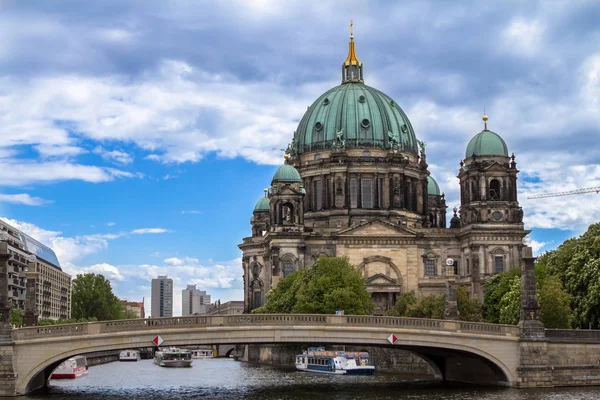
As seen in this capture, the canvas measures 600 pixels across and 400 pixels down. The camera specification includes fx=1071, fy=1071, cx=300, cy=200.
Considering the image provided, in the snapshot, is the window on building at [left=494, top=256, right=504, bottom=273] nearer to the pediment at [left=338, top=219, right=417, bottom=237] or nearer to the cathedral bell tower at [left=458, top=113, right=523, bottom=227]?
the cathedral bell tower at [left=458, top=113, right=523, bottom=227]

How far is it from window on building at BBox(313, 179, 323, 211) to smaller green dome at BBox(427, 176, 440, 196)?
86.8ft

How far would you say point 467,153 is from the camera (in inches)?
5443

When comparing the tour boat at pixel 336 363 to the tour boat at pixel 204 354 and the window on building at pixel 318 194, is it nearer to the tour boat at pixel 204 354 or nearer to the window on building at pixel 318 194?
the window on building at pixel 318 194

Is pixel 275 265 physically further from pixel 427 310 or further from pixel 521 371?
pixel 521 371

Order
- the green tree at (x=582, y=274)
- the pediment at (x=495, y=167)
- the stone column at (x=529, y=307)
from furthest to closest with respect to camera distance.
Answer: the pediment at (x=495, y=167), the green tree at (x=582, y=274), the stone column at (x=529, y=307)

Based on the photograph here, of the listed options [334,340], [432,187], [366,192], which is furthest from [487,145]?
[334,340]

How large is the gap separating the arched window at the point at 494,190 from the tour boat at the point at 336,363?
1405 inches

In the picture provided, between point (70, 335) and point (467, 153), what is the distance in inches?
3201

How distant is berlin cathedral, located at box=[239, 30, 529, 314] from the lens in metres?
134

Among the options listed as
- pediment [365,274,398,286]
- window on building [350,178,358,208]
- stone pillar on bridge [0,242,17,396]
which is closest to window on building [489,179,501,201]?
pediment [365,274,398,286]

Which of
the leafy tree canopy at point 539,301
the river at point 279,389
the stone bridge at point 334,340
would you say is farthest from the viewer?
the leafy tree canopy at point 539,301

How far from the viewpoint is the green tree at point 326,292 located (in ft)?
353

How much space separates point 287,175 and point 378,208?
13610 mm

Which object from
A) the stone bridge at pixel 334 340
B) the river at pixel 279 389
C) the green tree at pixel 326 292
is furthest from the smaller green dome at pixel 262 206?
the stone bridge at pixel 334 340
